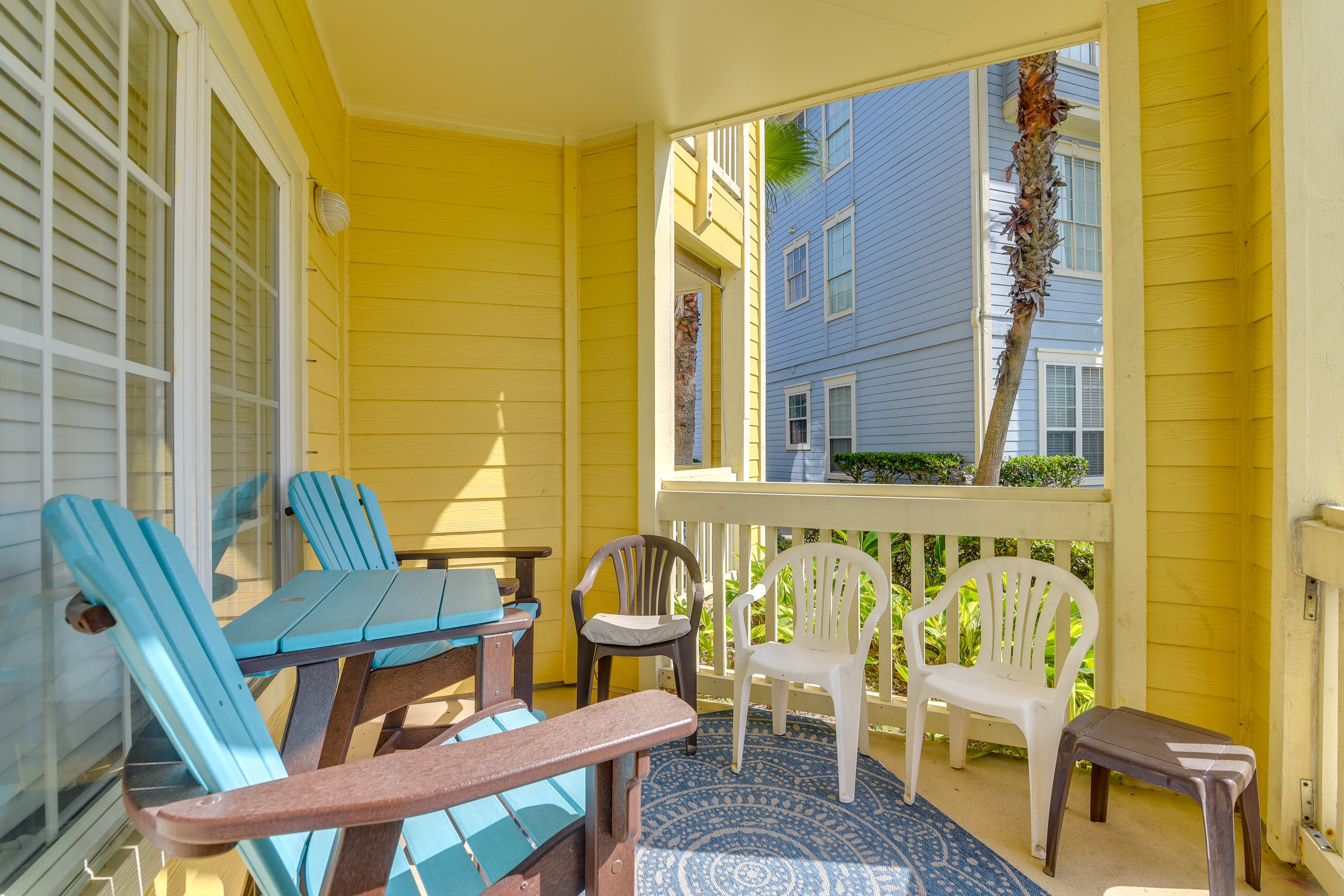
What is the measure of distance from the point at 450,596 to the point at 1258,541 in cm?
234

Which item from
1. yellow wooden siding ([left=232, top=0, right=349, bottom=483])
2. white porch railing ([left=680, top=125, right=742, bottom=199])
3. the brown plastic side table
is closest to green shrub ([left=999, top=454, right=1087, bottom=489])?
white porch railing ([left=680, top=125, right=742, bottom=199])

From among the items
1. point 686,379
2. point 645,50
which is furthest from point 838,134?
point 645,50

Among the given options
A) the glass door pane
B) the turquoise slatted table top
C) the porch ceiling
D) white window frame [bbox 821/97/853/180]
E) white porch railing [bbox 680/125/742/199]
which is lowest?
the turquoise slatted table top

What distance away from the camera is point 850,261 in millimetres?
8914

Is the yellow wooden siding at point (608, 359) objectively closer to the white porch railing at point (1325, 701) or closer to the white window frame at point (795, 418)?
the white porch railing at point (1325, 701)

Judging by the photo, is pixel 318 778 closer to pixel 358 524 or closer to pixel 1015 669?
pixel 358 524

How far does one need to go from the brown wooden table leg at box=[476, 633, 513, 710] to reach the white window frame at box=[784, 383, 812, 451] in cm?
888

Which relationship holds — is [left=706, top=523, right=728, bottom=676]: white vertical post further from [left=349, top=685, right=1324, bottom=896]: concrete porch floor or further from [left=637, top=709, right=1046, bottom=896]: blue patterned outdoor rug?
[left=349, top=685, right=1324, bottom=896]: concrete porch floor

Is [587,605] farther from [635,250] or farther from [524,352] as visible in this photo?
[635,250]

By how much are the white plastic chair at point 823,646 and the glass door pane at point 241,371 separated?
59.4 inches

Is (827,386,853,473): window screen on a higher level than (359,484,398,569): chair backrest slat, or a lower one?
higher

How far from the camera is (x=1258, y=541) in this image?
188 cm

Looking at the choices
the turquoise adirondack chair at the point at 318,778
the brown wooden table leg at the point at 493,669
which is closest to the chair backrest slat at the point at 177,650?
the turquoise adirondack chair at the point at 318,778

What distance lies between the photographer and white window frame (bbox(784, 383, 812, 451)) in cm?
1003
